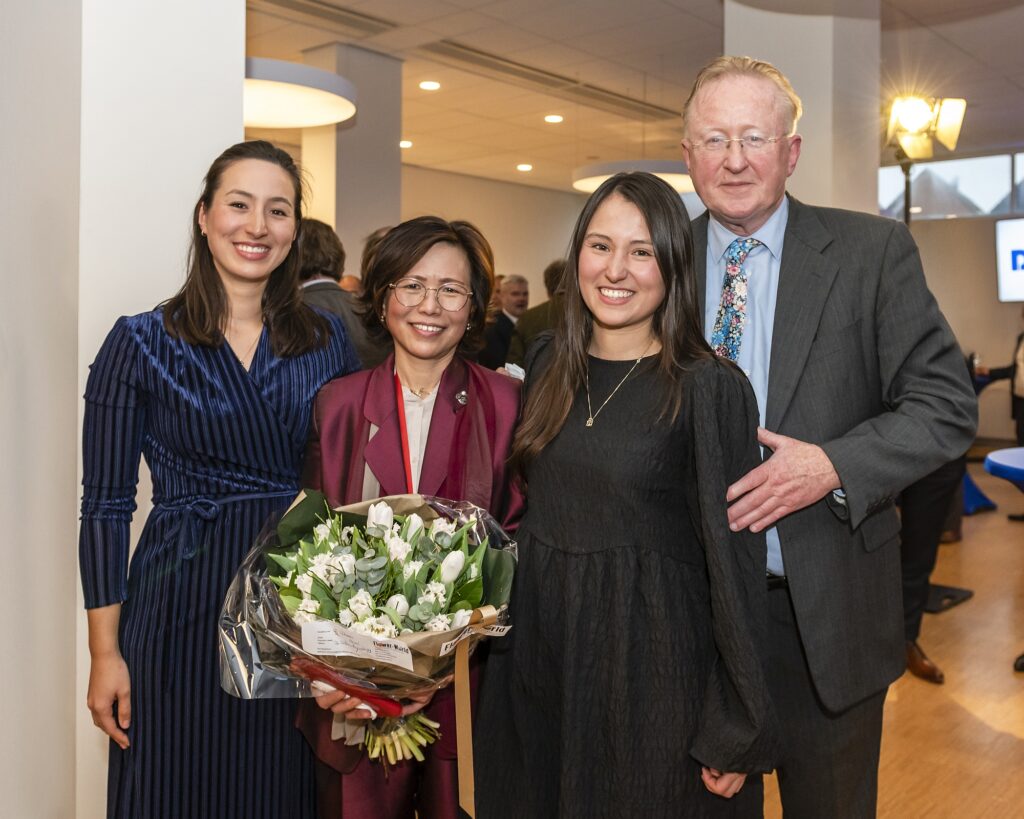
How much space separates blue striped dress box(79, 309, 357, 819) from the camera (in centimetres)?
191

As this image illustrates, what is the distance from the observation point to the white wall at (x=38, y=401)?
1746mm

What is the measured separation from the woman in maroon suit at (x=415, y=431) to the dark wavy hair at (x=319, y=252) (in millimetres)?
2284

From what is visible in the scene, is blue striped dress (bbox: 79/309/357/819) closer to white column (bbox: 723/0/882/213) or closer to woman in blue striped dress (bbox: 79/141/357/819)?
woman in blue striped dress (bbox: 79/141/357/819)

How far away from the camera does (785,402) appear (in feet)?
6.05

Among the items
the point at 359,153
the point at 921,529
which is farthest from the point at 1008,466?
the point at 359,153

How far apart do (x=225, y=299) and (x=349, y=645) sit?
2.92 feet

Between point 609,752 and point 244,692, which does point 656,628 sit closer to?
point 609,752

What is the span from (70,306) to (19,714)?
0.87 m

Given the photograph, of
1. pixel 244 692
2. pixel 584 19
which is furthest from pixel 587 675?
pixel 584 19

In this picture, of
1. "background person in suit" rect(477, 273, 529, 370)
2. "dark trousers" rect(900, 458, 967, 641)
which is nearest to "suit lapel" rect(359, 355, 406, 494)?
"background person in suit" rect(477, 273, 529, 370)

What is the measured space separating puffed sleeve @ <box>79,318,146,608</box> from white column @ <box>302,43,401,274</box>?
6.02m

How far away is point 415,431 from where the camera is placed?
79.4 inches

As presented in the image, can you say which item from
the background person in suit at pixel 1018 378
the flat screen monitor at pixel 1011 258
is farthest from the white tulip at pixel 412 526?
the flat screen monitor at pixel 1011 258

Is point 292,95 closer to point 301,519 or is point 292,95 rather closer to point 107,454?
point 107,454
